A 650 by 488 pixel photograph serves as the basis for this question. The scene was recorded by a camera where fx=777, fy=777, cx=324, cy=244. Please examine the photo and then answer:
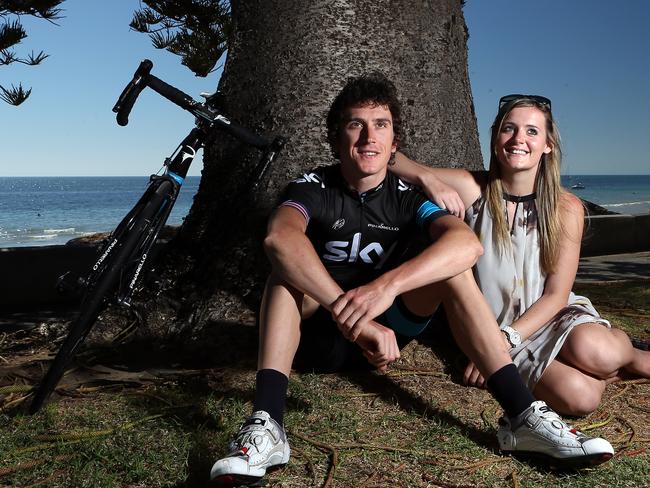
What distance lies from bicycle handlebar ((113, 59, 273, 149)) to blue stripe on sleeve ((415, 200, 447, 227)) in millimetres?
901

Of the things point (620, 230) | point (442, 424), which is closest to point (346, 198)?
point (442, 424)

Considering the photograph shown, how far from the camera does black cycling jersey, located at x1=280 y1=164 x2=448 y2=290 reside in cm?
304

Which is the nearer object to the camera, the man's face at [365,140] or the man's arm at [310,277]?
the man's arm at [310,277]

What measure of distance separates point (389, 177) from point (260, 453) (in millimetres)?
1261

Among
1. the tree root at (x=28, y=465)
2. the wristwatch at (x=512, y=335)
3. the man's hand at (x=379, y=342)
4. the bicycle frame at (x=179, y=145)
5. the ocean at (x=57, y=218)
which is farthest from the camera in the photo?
the ocean at (x=57, y=218)

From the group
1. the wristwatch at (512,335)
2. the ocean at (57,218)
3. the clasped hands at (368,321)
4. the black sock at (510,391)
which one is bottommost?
the ocean at (57,218)

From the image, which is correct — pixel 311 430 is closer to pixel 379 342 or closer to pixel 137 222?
pixel 379 342

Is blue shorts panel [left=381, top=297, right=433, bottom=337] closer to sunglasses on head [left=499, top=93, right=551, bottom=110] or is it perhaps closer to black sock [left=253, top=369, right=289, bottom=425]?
black sock [left=253, top=369, right=289, bottom=425]

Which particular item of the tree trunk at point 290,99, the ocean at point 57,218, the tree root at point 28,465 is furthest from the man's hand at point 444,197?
the ocean at point 57,218

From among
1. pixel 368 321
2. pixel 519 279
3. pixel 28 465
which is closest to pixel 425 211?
pixel 519 279

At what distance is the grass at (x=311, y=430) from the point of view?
261cm

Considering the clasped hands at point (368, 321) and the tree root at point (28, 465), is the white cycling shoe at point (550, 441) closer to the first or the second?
the clasped hands at point (368, 321)

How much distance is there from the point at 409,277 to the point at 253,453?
78 centimetres

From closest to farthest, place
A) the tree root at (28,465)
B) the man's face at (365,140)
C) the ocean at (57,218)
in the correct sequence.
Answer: the tree root at (28,465)
the man's face at (365,140)
the ocean at (57,218)
